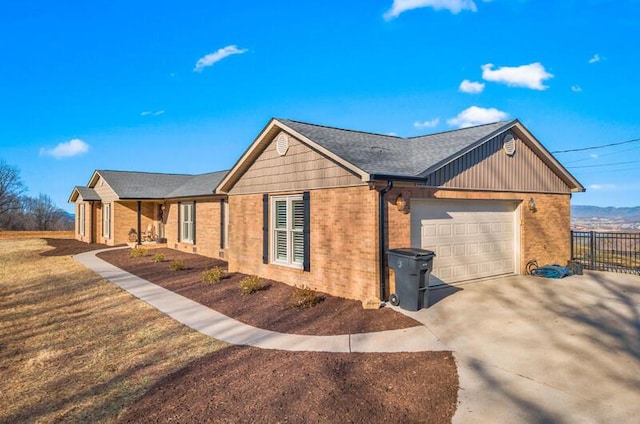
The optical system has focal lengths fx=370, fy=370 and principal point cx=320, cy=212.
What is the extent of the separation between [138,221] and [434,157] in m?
19.1

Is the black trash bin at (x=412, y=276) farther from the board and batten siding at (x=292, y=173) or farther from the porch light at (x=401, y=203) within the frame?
the board and batten siding at (x=292, y=173)

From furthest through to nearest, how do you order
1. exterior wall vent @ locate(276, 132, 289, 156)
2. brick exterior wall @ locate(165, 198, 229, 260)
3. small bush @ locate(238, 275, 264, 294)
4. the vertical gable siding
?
the vertical gable siding → brick exterior wall @ locate(165, 198, 229, 260) → exterior wall vent @ locate(276, 132, 289, 156) → small bush @ locate(238, 275, 264, 294)

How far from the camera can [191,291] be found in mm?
10195

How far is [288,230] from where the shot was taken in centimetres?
1014

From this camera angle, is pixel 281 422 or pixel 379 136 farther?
pixel 379 136

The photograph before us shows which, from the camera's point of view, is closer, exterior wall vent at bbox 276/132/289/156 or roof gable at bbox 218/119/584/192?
roof gable at bbox 218/119/584/192

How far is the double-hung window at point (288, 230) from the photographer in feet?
32.5

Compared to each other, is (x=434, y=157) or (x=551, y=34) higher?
(x=551, y=34)

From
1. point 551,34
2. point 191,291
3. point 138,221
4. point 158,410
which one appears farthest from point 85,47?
point 551,34

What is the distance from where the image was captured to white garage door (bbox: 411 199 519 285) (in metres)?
8.79

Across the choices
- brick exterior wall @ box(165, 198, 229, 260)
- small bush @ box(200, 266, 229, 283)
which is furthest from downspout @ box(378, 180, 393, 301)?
brick exterior wall @ box(165, 198, 229, 260)

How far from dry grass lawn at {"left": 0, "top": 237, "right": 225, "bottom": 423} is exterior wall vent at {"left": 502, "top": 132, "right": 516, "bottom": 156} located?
8.98m

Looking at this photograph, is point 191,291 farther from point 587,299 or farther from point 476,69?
point 476,69

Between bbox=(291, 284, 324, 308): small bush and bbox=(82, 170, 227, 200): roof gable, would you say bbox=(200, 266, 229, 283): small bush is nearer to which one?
bbox=(291, 284, 324, 308): small bush
